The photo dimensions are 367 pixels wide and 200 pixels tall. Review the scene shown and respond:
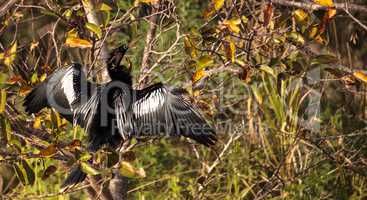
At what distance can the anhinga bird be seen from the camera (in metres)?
2.79

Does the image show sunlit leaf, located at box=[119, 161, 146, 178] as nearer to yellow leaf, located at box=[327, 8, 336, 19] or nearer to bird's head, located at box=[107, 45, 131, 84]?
bird's head, located at box=[107, 45, 131, 84]

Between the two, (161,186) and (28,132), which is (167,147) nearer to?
(161,186)

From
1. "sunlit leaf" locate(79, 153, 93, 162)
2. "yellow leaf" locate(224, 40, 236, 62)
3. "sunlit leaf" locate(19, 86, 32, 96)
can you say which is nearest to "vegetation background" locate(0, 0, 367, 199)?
"sunlit leaf" locate(19, 86, 32, 96)

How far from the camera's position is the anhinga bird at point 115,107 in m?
2.79

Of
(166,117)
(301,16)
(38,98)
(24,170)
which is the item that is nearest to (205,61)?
(166,117)

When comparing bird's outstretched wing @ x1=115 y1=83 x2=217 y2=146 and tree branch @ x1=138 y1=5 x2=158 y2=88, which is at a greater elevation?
tree branch @ x1=138 y1=5 x2=158 y2=88

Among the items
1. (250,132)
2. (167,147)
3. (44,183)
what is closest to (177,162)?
(167,147)

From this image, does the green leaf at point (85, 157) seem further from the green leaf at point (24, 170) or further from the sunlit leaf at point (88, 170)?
the green leaf at point (24, 170)

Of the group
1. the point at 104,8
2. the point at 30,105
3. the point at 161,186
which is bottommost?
the point at 161,186

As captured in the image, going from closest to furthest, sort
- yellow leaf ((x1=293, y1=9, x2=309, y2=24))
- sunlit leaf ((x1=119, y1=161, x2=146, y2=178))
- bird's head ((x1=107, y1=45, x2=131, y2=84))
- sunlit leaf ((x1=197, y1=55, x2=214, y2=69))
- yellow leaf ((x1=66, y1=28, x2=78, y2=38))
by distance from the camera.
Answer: sunlit leaf ((x1=119, y1=161, x2=146, y2=178)), sunlit leaf ((x1=197, y1=55, x2=214, y2=69)), yellow leaf ((x1=293, y1=9, x2=309, y2=24)), yellow leaf ((x1=66, y1=28, x2=78, y2=38)), bird's head ((x1=107, y1=45, x2=131, y2=84))

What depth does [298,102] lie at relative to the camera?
15.9ft

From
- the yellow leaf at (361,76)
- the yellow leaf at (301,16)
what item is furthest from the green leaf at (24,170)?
the yellow leaf at (361,76)

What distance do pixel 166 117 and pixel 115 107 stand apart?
0.29 meters

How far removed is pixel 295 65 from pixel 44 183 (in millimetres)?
2679
